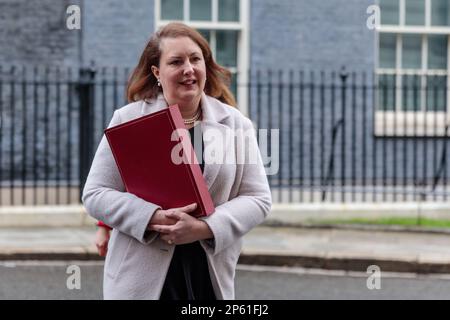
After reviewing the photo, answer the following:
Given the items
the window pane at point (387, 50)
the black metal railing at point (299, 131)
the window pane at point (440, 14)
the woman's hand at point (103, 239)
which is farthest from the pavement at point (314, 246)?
the woman's hand at point (103, 239)

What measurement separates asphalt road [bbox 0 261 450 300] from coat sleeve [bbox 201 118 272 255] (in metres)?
4.50

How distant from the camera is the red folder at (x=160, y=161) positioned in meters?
3.11

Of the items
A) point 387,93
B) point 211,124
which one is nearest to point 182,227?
point 211,124

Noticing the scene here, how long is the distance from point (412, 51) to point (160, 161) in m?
11.8

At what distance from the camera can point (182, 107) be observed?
132 inches

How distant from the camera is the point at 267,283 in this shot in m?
8.55

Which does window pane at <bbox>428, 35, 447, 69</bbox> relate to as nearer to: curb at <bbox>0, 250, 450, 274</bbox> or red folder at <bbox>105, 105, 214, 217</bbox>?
curb at <bbox>0, 250, 450, 274</bbox>

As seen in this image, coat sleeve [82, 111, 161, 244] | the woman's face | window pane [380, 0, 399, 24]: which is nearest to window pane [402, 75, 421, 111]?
window pane [380, 0, 399, 24]

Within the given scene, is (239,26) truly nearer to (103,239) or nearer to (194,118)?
(103,239)

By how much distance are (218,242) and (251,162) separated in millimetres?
316

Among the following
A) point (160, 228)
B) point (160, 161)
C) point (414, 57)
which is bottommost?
point (160, 228)

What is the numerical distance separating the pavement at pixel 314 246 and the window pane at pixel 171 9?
12.2 feet
